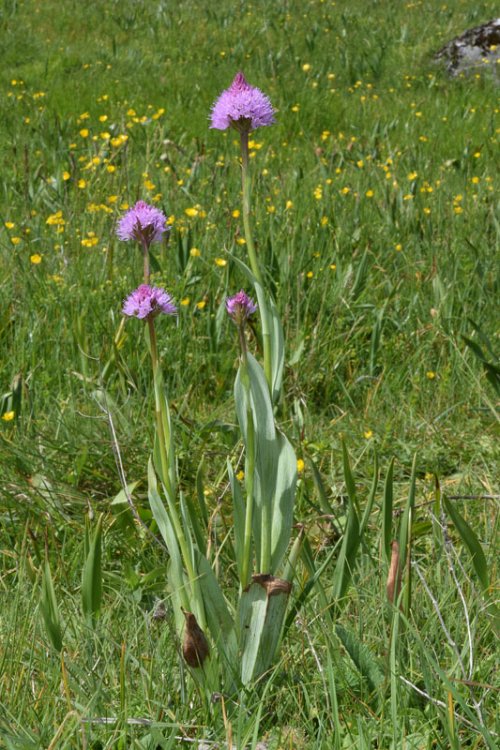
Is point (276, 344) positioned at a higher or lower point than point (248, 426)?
higher

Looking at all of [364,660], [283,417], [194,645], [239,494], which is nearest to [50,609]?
[194,645]

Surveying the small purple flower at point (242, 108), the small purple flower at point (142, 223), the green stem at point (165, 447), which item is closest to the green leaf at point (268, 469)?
the green stem at point (165, 447)

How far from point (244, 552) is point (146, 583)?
44 cm

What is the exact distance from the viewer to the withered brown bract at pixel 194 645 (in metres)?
1.28

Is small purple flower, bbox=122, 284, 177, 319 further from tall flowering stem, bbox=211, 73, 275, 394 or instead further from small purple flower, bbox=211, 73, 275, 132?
small purple flower, bbox=211, 73, 275, 132

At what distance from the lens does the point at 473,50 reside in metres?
7.61

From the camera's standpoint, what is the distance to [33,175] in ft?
14.0

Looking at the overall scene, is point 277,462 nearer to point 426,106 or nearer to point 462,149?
point 462,149

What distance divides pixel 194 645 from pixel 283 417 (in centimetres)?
123

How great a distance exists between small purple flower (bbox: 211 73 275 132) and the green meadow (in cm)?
24

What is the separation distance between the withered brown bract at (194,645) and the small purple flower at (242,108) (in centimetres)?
75

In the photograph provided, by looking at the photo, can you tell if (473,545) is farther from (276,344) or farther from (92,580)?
(92,580)

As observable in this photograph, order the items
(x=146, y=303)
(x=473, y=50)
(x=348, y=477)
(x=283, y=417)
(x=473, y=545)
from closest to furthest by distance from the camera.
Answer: (x=146, y=303) < (x=473, y=545) < (x=348, y=477) < (x=283, y=417) < (x=473, y=50)

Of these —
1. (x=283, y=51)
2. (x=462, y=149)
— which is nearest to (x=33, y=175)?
(x=462, y=149)
